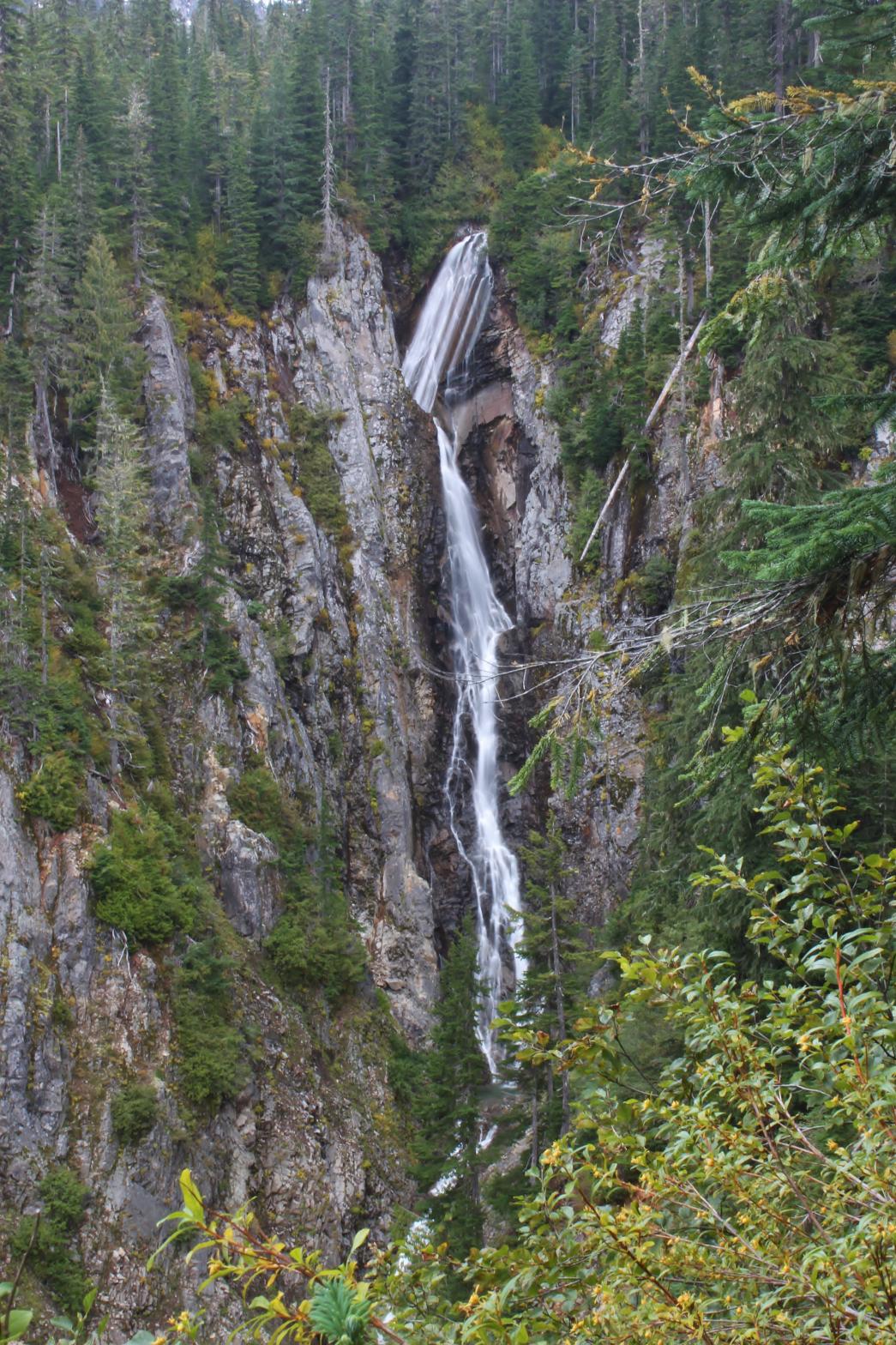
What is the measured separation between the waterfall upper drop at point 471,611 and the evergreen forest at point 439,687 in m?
0.47

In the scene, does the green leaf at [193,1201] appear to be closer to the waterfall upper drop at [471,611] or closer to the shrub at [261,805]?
the waterfall upper drop at [471,611]

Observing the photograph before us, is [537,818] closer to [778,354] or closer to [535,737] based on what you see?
[535,737]

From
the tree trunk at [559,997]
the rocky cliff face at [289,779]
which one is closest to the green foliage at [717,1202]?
the tree trunk at [559,997]

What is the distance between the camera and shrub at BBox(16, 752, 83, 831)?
19.2 metres

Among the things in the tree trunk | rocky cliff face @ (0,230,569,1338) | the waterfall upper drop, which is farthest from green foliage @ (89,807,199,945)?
the tree trunk

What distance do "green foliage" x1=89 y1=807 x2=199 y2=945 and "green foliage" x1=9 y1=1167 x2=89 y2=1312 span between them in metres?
4.55

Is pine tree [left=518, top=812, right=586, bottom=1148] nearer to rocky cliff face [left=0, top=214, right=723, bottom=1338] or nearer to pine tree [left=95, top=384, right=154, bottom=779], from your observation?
rocky cliff face [left=0, top=214, right=723, bottom=1338]

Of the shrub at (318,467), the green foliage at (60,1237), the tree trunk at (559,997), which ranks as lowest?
the green foliage at (60,1237)

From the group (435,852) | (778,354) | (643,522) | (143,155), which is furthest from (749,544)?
(143,155)

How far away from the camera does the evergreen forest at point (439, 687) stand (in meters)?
3.13

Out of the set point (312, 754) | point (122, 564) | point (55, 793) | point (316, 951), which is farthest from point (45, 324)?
point (316, 951)

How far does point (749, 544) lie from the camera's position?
11.9 m

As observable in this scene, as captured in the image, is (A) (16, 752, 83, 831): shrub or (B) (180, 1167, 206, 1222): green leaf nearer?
(B) (180, 1167, 206, 1222): green leaf

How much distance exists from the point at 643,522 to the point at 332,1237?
65.8ft
